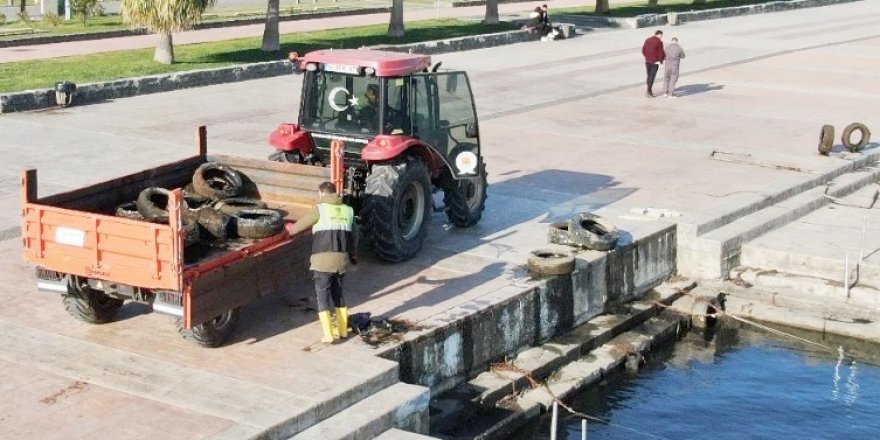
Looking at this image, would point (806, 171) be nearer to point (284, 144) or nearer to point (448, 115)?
point (448, 115)

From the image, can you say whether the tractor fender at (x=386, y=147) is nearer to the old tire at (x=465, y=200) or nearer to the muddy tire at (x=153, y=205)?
the old tire at (x=465, y=200)

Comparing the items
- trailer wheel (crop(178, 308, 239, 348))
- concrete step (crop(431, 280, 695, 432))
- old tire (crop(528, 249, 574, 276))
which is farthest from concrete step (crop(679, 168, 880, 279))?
trailer wheel (crop(178, 308, 239, 348))

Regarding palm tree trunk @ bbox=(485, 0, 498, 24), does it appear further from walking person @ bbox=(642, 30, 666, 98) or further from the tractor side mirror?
the tractor side mirror

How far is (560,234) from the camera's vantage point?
54.1 ft

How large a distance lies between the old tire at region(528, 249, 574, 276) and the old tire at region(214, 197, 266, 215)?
3182mm

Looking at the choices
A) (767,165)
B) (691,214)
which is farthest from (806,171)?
(691,214)

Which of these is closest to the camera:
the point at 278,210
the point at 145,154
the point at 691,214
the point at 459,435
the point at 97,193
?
the point at 459,435

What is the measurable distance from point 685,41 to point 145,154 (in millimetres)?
24413

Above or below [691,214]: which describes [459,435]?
below

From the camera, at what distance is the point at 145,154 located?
2184 centimetres

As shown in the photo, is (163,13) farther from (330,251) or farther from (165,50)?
(330,251)

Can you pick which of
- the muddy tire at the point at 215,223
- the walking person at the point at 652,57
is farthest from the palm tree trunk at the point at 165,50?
the muddy tire at the point at 215,223

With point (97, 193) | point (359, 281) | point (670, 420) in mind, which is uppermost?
point (97, 193)

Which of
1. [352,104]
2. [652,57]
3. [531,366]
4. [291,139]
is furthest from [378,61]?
[652,57]
